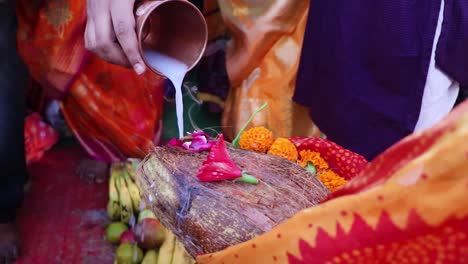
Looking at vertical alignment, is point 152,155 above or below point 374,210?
below

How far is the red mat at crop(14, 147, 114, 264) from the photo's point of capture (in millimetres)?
1819

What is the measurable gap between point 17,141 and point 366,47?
1.06 m

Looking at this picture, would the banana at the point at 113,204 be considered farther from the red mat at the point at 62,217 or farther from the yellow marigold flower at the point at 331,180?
the yellow marigold flower at the point at 331,180

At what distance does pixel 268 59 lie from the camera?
6.33 ft

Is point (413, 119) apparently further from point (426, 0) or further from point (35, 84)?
point (35, 84)

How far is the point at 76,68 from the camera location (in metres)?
1.97

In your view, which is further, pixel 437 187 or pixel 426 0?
pixel 426 0

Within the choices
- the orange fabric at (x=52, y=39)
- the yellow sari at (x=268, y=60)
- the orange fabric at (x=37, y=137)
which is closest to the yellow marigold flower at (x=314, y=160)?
the yellow sari at (x=268, y=60)

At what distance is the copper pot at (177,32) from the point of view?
1.27 meters

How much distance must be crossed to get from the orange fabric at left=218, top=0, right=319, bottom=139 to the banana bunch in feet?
1.20

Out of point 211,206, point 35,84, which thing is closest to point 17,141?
point 35,84

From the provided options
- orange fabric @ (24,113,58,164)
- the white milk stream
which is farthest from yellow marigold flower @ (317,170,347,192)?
orange fabric @ (24,113,58,164)

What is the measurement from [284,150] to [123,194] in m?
0.90

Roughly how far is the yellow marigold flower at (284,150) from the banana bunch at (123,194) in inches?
30.4
